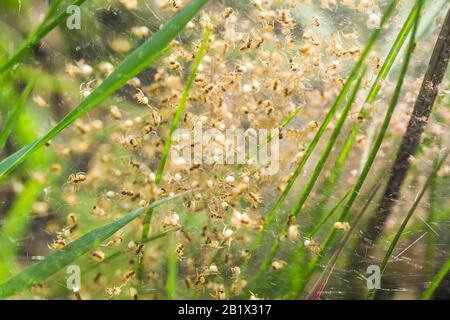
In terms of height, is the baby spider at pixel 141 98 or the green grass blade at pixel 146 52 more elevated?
the baby spider at pixel 141 98

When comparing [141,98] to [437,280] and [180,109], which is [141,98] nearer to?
[180,109]

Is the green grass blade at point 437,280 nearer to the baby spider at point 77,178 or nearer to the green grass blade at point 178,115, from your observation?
the green grass blade at point 178,115

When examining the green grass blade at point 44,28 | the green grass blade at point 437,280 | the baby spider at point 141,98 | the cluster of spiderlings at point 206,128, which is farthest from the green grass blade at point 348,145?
the green grass blade at point 44,28

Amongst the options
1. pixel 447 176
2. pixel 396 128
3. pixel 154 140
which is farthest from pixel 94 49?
pixel 447 176

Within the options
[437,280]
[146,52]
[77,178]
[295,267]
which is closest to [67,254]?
[146,52]

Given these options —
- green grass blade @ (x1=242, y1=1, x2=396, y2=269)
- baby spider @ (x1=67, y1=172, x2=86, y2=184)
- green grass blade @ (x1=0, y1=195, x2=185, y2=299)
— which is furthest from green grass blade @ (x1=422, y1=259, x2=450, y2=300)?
baby spider @ (x1=67, y1=172, x2=86, y2=184)

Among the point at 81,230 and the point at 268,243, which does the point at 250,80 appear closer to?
the point at 268,243
